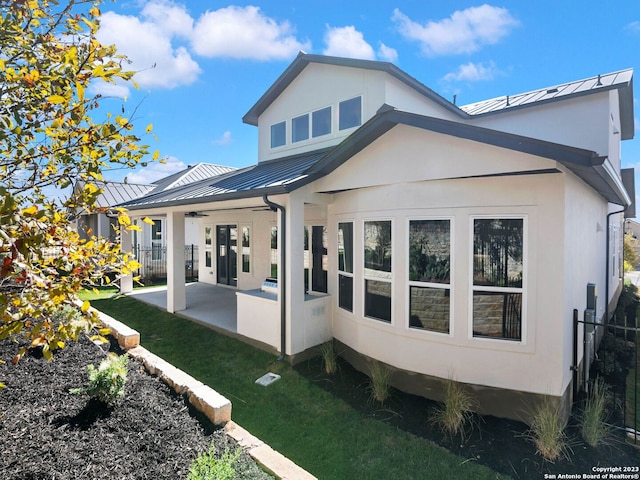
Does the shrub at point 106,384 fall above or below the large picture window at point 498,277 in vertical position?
below

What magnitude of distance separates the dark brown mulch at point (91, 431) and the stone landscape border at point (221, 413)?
0.34ft

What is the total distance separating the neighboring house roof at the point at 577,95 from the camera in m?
10.0

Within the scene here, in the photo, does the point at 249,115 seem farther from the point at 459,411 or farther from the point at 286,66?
the point at 459,411

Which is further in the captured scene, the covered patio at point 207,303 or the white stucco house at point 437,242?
the covered patio at point 207,303

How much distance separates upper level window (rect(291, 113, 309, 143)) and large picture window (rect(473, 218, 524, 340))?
670 centimetres

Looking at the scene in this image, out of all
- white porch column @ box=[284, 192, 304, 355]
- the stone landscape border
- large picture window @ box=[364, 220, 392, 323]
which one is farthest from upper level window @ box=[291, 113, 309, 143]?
the stone landscape border

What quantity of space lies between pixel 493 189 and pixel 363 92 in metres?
5.26

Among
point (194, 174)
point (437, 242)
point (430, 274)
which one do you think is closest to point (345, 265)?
point (430, 274)

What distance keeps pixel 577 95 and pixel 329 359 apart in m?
10.2

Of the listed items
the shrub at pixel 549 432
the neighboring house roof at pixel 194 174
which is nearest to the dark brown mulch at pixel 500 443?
the shrub at pixel 549 432

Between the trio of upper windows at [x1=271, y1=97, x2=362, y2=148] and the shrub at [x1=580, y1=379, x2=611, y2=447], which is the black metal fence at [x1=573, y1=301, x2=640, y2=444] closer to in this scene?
the shrub at [x1=580, y1=379, x2=611, y2=447]

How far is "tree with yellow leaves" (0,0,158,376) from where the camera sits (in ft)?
6.67

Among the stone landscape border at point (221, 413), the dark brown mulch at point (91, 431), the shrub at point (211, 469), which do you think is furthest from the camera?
the stone landscape border at point (221, 413)

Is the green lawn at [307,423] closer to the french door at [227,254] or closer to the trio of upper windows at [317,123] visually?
the french door at [227,254]
